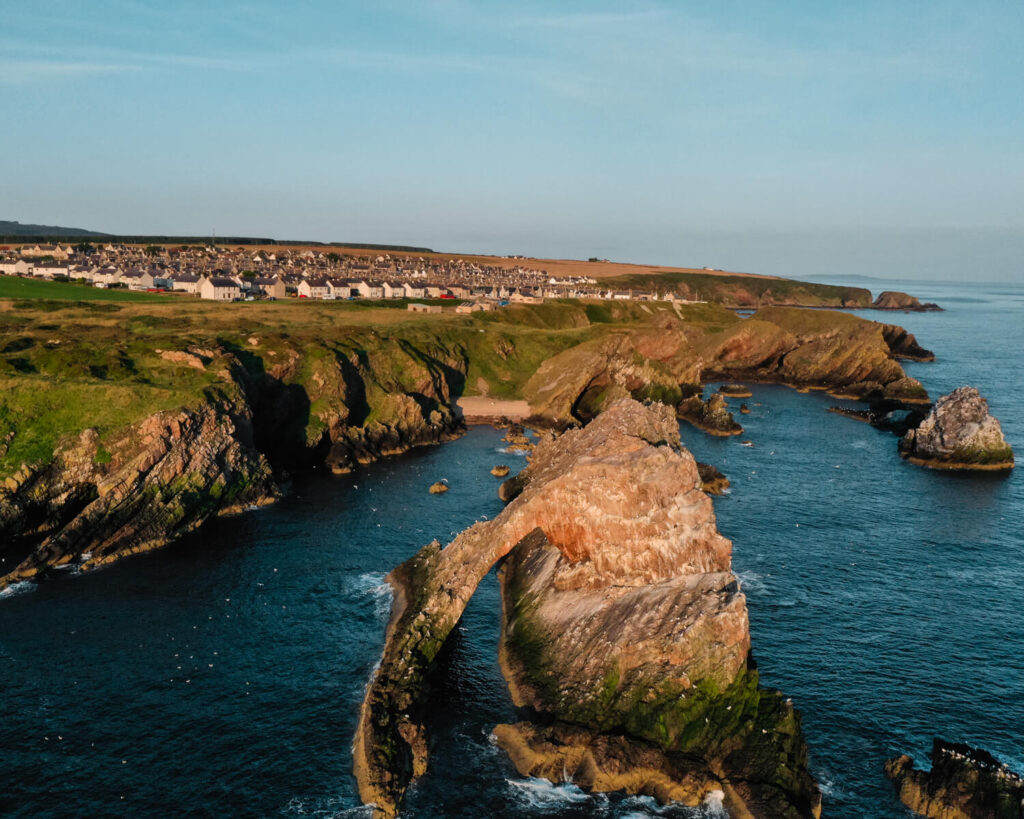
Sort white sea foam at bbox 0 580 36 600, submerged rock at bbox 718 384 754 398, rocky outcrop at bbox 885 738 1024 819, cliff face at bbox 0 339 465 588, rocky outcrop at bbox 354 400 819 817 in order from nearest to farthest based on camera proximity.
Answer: rocky outcrop at bbox 885 738 1024 819 < rocky outcrop at bbox 354 400 819 817 < white sea foam at bbox 0 580 36 600 < cliff face at bbox 0 339 465 588 < submerged rock at bbox 718 384 754 398

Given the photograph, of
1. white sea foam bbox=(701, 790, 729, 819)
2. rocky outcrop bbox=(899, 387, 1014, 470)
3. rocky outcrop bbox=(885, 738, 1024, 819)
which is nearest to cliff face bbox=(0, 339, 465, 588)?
white sea foam bbox=(701, 790, 729, 819)

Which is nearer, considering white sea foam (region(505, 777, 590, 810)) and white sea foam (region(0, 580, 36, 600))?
white sea foam (region(505, 777, 590, 810))

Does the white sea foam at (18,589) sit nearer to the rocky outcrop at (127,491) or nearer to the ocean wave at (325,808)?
the rocky outcrop at (127,491)

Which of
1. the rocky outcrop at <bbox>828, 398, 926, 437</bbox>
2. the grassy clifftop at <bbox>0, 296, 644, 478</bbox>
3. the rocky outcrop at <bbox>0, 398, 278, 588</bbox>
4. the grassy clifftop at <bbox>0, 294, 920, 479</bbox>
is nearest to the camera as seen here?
the rocky outcrop at <bbox>0, 398, 278, 588</bbox>

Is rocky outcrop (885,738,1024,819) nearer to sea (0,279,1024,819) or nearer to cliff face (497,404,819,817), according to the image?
sea (0,279,1024,819)

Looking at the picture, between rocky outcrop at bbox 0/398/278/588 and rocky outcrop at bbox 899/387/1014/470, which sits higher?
rocky outcrop at bbox 899/387/1014/470

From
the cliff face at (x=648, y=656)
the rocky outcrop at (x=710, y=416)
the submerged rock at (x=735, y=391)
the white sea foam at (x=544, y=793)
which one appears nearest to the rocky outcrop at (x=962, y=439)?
the rocky outcrop at (x=710, y=416)
